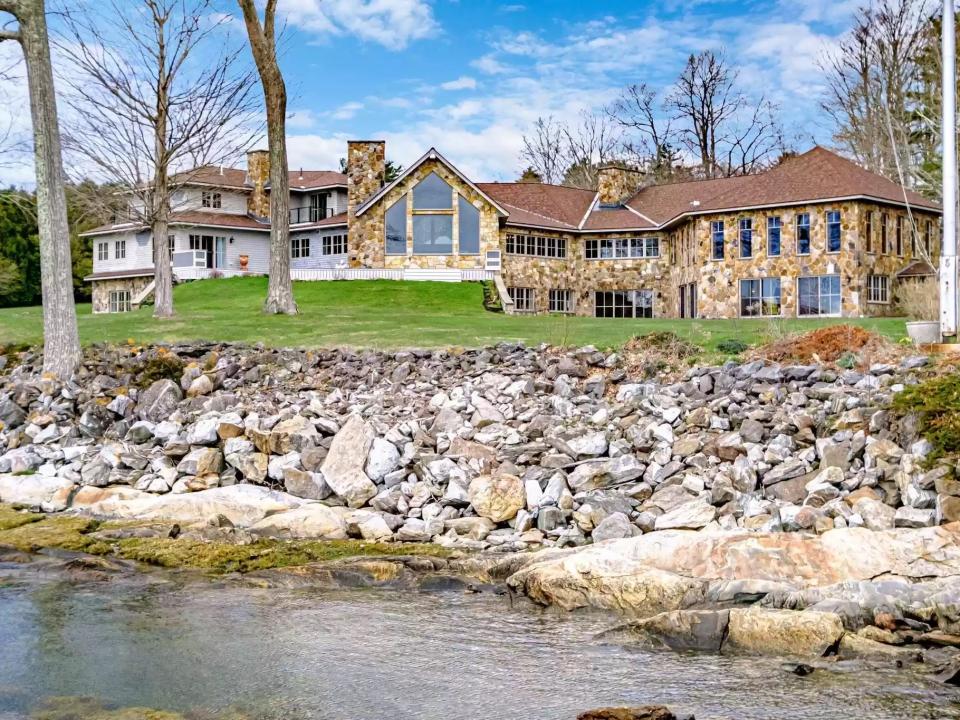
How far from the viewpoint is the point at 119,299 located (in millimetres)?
44188

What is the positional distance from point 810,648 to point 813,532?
Answer: 2.65 metres

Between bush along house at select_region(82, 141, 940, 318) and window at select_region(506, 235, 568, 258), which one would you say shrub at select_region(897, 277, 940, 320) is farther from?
window at select_region(506, 235, 568, 258)

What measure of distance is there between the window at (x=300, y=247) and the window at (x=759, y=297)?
1990 cm

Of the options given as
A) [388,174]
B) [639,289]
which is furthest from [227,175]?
[639,289]

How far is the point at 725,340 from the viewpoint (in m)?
15.5

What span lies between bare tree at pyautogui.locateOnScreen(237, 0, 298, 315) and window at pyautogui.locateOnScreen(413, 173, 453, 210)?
1342 cm

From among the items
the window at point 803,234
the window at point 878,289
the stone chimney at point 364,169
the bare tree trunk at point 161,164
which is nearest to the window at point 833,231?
the window at point 803,234

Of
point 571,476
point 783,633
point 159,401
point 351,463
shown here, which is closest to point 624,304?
point 159,401

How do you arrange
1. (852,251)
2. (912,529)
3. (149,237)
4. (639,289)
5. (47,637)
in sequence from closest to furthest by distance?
(47,637)
(912,529)
(852,251)
(639,289)
(149,237)

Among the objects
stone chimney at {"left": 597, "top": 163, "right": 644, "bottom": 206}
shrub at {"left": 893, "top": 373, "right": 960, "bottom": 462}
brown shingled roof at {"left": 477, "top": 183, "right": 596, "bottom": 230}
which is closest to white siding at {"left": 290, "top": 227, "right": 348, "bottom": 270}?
brown shingled roof at {"left": 477, "top": 183, "right": 596, "bottom": 230}

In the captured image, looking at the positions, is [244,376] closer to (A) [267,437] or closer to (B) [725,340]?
(A) [267,437]

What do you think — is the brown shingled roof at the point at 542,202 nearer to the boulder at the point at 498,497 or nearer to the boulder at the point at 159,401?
the boulder at the point at 159,401

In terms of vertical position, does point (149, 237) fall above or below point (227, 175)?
below

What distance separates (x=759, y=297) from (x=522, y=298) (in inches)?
363
